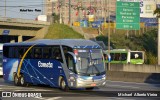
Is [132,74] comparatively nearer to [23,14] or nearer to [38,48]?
[38,48]

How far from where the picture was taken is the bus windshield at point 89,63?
23.5 metres

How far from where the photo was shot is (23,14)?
139 metres

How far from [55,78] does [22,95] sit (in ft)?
15.1

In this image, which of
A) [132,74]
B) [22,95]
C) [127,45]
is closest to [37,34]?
[127,45]

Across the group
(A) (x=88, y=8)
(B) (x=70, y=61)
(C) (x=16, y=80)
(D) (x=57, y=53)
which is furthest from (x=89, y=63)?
(A) (x=88, y=8)

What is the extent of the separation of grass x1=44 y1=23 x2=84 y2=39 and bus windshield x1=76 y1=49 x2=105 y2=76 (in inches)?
2175

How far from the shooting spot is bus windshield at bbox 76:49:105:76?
77.3 ft

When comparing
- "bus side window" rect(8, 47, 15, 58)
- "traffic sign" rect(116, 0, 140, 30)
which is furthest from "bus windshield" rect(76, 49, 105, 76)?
"traffic sign" rect(116, 0, 140, 30)

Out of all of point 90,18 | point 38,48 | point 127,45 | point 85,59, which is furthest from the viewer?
point 90,18

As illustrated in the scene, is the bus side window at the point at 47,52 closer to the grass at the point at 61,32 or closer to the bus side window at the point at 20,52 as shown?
the bus side window at the point at 20,52

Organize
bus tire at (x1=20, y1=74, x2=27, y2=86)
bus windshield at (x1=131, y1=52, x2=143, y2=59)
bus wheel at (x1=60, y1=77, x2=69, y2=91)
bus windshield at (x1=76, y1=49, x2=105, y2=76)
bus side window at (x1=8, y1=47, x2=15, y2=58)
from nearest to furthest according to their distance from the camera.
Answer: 1. bus windshield at (x1=76, y1=49, x2=105, y2=76)
2. bus wheel at (x1=60, y1=77, x2=69, y2=91)
3. bus tire at (x1=20, y1=74, x2=27, y2=86)
4. bus side window at (x1=8, y1=47, x2=15, y2=58)
5. bus windshield at (x1=131, y1=52, x2=143, y2=59)

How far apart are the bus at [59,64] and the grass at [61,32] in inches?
2000

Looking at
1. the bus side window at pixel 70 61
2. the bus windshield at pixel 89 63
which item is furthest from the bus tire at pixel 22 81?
the bus windshield at pixel 89 63

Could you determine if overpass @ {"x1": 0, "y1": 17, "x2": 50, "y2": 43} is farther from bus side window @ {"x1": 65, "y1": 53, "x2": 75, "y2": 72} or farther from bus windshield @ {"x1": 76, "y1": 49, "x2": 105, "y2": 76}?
bus windshield @ {"x1": 76, "y1": 49, "x2": 105, "y2": 76}
